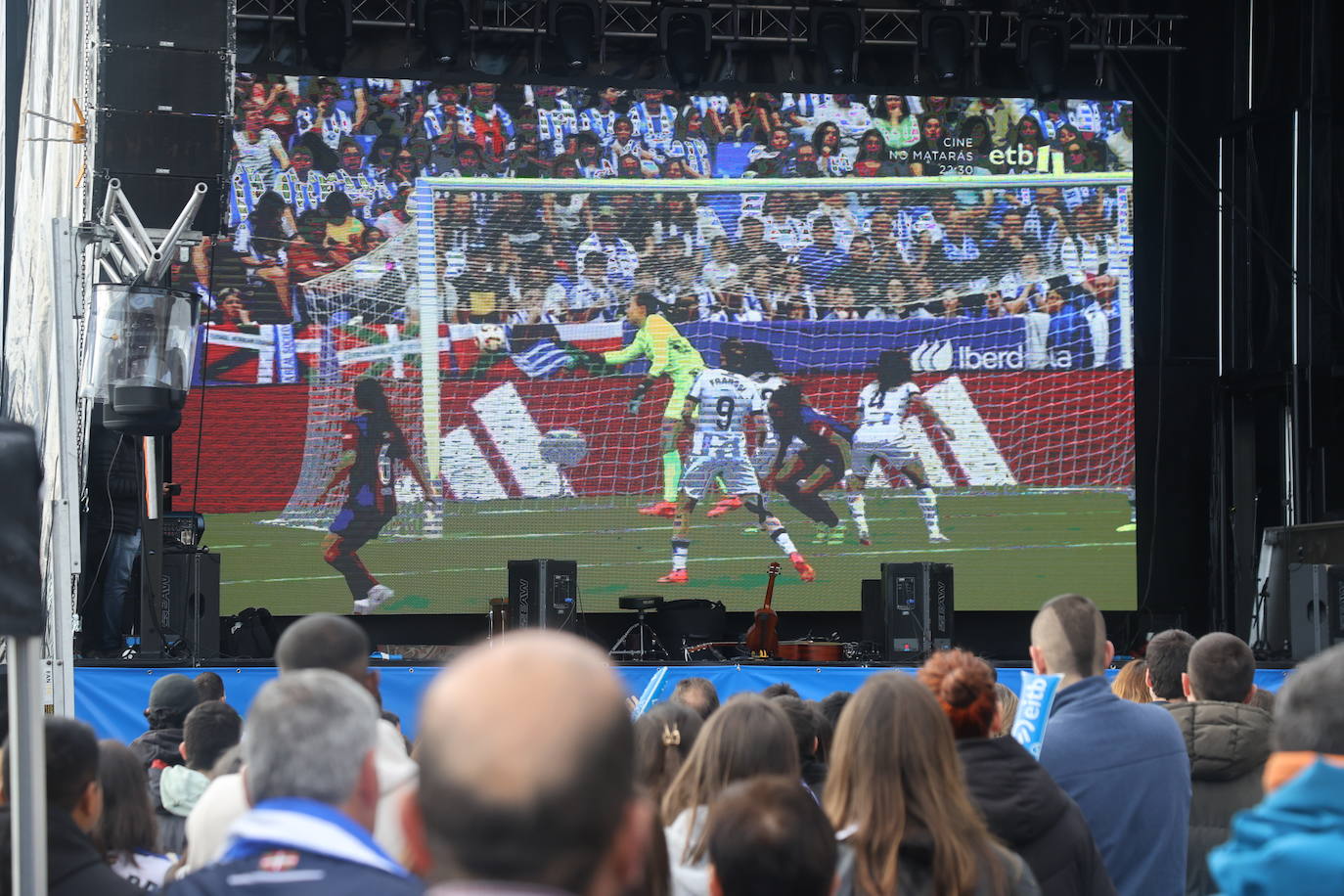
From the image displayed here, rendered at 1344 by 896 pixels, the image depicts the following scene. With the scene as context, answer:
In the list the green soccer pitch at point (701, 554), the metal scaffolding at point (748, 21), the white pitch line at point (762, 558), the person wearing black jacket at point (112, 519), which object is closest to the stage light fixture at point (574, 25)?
the metal scaffolding at point (748, 21)

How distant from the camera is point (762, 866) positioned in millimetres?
1919

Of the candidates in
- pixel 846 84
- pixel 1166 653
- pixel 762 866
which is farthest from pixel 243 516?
pixel 762 866

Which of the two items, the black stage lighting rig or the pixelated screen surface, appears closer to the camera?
the pixelated screen surface

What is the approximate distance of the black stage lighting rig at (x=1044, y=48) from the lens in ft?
39.3

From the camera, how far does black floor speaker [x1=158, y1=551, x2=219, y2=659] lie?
31.9 feet

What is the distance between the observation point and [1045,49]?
39.3ft

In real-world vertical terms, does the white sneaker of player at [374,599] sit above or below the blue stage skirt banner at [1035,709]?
below

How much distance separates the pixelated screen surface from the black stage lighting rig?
0.31 meters

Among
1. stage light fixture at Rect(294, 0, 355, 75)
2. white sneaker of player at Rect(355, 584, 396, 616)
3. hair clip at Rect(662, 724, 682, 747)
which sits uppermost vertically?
stage light fixture at Rect(294, 0, 355, 75)

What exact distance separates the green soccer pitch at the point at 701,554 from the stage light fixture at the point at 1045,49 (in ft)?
10.9

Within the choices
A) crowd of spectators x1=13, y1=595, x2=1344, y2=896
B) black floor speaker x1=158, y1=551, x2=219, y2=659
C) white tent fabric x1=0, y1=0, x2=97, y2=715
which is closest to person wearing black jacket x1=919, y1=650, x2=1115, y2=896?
crowd of spectators x1=13, y1=595, x2=1344, y2=896

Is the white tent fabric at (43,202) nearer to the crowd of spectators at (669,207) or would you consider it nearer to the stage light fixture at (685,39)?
the crowd of spectators at (669,207)

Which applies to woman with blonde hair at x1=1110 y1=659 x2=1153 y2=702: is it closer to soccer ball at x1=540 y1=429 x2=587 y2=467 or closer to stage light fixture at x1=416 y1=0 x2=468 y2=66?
soccer ball at x1=540 y1=429 x2=587 y2=467

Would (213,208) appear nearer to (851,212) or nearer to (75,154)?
(75,154)
